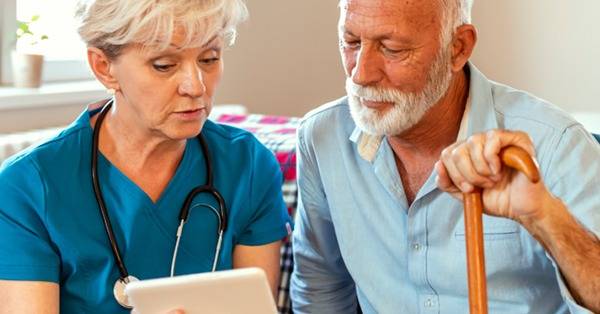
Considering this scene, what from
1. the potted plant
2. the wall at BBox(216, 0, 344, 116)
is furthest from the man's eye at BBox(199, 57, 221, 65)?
the wall at BBox(216, 0, 344, 116)

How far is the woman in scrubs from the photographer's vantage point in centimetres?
180

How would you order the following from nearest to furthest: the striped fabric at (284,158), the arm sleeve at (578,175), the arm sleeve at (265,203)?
the arm sleeve at (578,175) → the arm sleeve at (265,203) → the striped fabric at (284,158)

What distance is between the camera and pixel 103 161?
6.32 feet

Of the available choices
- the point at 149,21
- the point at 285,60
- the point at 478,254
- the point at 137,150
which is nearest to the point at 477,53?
the point at 285,60

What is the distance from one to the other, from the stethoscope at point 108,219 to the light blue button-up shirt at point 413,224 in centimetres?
21

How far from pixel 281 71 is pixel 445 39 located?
2.00m

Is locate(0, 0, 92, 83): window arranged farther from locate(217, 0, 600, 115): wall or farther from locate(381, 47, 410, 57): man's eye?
locate(381, 47, 410, 57): man's eye

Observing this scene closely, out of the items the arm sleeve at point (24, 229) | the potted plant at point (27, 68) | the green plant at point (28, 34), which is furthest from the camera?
the green plant at point (28, 34)

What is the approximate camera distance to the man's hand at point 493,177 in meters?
1.39

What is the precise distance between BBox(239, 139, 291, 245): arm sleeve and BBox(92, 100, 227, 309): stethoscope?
7 centimetres

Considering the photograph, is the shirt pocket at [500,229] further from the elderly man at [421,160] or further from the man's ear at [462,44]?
the man's ear at [462,44]

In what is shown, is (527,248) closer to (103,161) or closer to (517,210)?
(517,210)

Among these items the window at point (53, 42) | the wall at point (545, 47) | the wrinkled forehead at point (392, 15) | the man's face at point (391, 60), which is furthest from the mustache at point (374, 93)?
the wall at point (545, 47)

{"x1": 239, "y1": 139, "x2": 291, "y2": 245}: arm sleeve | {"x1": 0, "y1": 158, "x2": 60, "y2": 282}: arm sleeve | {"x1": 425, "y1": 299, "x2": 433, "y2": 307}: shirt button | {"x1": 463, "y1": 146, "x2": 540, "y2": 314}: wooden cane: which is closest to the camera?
{"x1": 463, "y1": 146, "x2": 540, "y2": 314}: wooden cane
